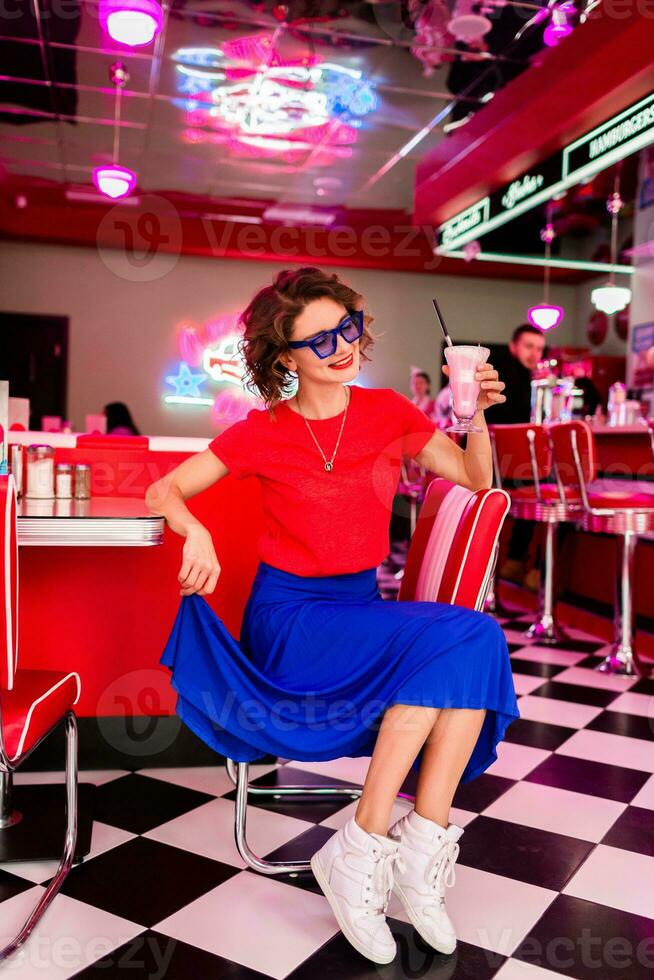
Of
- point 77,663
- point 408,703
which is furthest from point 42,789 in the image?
point 408,703

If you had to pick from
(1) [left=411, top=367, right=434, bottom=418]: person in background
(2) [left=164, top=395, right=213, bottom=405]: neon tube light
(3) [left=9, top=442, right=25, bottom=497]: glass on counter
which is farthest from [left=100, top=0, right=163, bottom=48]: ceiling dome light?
(2) [left=164, top=395, right=213, bottom=405]: neon tube light

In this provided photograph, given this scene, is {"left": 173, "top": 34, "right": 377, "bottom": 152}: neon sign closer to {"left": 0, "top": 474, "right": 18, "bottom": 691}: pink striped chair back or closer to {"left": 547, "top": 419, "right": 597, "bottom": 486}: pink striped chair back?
{"left": 547, "top": 419, "right": 597, "bottom": 486}: pink striped chair back

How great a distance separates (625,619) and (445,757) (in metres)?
2.49

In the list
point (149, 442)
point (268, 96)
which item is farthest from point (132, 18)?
point (149, 442)

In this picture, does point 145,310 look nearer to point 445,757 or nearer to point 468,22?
point 468,22

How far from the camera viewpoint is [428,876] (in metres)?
1.58

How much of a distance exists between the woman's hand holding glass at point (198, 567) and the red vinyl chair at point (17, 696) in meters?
0.31

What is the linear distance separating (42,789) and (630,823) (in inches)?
62.6

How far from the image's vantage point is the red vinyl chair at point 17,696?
1517 millimetres

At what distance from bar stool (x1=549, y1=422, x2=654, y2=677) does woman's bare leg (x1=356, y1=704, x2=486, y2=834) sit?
236cm

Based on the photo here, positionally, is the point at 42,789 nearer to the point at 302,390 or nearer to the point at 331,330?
the point at 302,390

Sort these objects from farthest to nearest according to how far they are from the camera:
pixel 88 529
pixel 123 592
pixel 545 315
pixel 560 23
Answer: pixel 545 315
pixel 560 23
pixel 123 592
pixel 88 529

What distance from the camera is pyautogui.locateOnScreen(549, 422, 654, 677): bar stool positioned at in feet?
12.2

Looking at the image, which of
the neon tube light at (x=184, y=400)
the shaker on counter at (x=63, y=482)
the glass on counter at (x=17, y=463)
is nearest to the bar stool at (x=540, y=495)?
the shaker on counter at (x=63, y=482)
